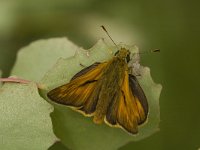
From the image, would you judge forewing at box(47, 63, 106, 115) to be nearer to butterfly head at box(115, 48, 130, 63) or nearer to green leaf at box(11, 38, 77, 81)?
butterfly head at box(115, 48, 130, 63)

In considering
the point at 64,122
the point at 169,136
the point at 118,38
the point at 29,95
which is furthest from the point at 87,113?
the point at 118,38

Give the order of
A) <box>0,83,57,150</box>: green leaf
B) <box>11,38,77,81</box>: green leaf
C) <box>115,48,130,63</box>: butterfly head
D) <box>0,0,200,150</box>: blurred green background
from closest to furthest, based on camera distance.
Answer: <box>0,83,57,150</box>: green leaf → <box>115,48,130,63</box>: butterfly head → <box>11,38,77,81</box>: green leaf → <box>0,0,200,150</box>: blurred green background

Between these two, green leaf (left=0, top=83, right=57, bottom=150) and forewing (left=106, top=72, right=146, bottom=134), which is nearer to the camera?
green leaf (left=0, top=83, right=57, bottom=150)

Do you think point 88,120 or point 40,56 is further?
point 40,56

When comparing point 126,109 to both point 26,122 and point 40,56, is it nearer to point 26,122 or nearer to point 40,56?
point 26,122

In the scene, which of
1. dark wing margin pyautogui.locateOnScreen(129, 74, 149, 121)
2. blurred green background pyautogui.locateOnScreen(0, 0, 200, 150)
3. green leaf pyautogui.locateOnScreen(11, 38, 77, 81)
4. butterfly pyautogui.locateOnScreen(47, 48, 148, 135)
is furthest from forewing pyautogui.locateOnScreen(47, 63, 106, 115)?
blurred green background pyautogui.locateOnScreen(0, 0, 200, 150)

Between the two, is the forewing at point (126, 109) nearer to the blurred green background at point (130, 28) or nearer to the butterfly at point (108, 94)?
the butterfly at point (108, 94)

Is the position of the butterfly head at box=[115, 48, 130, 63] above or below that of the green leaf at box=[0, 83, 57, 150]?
above

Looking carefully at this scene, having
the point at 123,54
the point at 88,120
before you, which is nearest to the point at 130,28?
the point at 123,54
